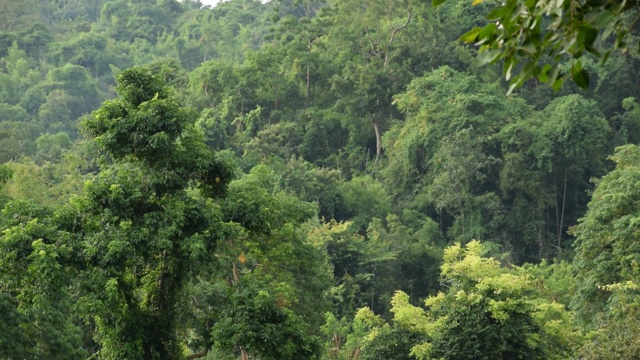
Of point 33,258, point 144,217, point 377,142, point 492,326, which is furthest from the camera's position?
point 377,142

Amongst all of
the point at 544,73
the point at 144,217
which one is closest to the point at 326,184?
the point at 144,217

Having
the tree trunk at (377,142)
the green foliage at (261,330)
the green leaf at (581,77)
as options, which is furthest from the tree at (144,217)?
the tree trunk at (377,142)

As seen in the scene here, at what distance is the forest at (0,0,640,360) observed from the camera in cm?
1076

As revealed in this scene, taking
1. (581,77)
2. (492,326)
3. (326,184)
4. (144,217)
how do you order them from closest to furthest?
(581,77), (144,217), (492,326), (326,184)

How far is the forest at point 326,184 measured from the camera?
10758 millimetres

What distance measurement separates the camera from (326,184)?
26.5m

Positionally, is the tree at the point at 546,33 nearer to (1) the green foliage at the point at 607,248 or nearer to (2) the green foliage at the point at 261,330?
(2) the green foliage at the point at 261,330

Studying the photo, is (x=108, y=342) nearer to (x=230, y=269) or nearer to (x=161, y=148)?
(x=161, y=148)

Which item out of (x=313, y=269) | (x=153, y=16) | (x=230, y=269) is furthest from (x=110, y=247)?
(x=153, y=16)

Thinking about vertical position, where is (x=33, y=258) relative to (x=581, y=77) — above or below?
below

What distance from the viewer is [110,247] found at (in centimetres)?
1036

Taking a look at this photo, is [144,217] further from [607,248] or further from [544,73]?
[607,248]

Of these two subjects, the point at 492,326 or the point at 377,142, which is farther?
the point at 377,142

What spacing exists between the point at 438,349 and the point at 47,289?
649 cm
